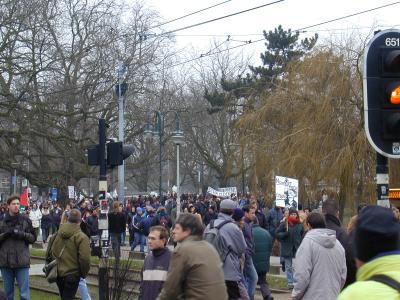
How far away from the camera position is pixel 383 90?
818cm

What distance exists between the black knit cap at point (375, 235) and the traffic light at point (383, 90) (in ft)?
16.5

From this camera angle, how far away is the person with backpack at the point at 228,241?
34.0ft

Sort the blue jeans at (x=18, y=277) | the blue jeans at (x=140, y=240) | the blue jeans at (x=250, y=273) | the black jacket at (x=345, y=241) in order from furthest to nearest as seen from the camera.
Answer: the blue jeans at (x=140, y=240) → the blue jeans at (x=250, y=273) → the blue jeans at (x=18, y=277) → the black jacket at (x=345, y=241)

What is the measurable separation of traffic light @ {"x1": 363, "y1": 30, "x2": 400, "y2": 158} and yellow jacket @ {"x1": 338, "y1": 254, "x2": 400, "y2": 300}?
5173mm

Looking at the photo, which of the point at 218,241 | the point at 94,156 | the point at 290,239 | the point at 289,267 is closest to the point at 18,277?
the point at 94,156

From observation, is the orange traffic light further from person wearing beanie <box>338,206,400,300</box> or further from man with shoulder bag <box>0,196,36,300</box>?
man with shoulder bag <box>0,196,36,300</box>

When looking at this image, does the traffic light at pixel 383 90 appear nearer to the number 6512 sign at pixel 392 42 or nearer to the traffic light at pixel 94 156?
the number 6512 sign at pixel 392 42

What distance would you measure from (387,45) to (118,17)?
29.2 meters

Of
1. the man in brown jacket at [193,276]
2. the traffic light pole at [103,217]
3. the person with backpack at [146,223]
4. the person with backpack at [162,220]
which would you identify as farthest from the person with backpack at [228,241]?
the person with backpack at [146,223]

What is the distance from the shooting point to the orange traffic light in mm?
8164

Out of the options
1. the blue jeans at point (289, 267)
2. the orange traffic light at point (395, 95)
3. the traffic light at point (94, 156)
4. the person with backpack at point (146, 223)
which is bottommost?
the blue jeans at point (289, 267)

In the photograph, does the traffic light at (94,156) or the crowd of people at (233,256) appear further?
the traffic light at (94,156)

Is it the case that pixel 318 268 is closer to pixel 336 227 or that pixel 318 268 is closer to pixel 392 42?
pixel 336 227

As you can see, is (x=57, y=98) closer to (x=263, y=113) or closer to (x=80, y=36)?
(x=80, y=36)
